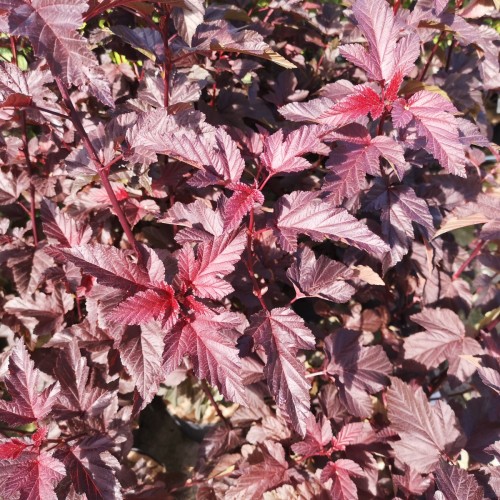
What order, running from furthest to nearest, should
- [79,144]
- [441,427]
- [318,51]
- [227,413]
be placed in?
[318,51], [227,413], [79,144], [441,427]

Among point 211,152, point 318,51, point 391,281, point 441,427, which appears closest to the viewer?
point 211,152

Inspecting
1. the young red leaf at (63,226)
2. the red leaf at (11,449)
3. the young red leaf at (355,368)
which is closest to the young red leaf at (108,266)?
the young red leaf at (63,226)

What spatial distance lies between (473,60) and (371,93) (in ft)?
3.94

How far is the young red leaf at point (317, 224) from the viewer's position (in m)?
1.23

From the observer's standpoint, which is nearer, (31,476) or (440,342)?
(31,476)

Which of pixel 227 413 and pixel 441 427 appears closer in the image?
pixel 441 427

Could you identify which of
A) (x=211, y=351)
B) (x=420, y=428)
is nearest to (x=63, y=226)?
(x=211, y=351)

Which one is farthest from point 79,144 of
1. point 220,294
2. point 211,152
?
point 220,294

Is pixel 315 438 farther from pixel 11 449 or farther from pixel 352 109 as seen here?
pixel 352 109

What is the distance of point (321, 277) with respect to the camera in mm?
1413

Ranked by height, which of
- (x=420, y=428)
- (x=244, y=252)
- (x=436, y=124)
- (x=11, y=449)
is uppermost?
(x=436, y=124)

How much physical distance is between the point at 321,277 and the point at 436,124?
536 mm

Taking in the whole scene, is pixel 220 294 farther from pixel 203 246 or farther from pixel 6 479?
pixel 6 479

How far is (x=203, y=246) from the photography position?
4.03ft
